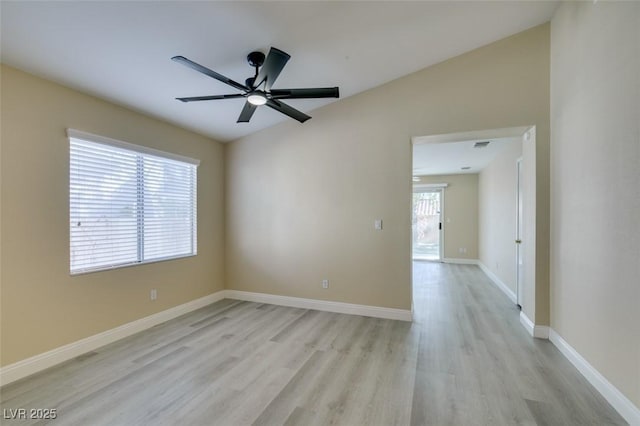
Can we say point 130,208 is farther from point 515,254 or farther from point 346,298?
point 515,254

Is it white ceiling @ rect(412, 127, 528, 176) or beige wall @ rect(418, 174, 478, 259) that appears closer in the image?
white ceiling @ rect(412, 127, 528, 176)

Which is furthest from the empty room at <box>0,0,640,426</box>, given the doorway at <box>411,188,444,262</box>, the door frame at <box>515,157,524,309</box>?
the doorway at <box>411,188,444,262</box>

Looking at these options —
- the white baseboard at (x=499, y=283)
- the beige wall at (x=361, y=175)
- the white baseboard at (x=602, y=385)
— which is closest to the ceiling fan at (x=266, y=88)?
the beige wall at (x=361, y=175)

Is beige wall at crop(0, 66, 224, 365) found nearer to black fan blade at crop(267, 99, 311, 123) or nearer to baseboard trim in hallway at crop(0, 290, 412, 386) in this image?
baseboard trim in hallway at crop(0, 290, 412, 386)

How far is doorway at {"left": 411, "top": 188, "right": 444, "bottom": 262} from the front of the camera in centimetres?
818

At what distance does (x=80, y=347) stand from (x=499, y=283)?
624 cm

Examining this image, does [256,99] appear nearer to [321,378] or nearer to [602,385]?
[321,378]

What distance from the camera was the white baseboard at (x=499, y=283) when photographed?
442 cm

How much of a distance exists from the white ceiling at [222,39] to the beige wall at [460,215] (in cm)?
529

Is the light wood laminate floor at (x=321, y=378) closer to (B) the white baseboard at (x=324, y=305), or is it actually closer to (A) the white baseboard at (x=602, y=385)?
(A) the white baseboard at (x=602, y=385)

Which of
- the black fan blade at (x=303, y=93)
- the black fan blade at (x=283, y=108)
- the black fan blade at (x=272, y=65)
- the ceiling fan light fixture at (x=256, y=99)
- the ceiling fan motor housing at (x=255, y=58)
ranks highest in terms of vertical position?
the ceiling fan motor housing at (x=255, y=58)

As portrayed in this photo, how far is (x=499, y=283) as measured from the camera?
17.2ft

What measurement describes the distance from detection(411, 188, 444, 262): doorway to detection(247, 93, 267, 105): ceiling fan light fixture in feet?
21.7

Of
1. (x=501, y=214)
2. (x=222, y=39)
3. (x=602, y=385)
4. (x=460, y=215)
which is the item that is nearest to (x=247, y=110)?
(x=222, y=39)
